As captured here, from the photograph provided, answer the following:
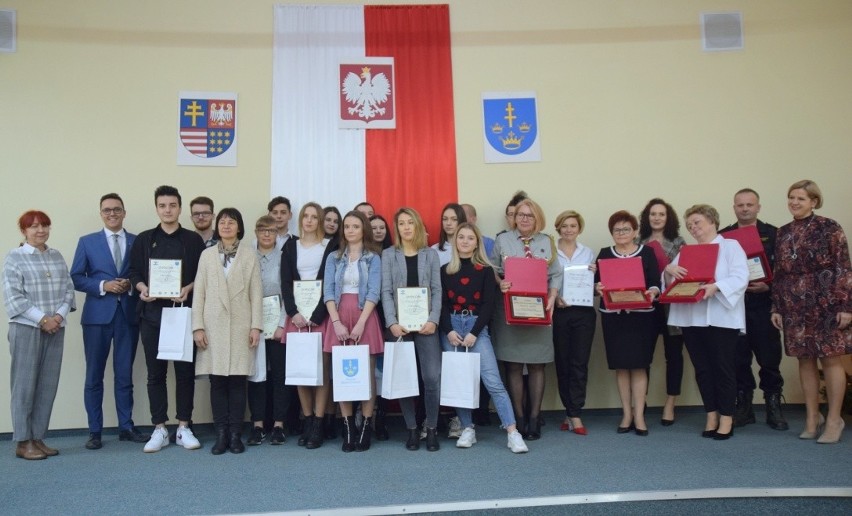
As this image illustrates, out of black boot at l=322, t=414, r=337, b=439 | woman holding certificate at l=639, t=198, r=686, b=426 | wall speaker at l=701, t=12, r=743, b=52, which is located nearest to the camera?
black boot at l=322, t=414, r=337, b=439

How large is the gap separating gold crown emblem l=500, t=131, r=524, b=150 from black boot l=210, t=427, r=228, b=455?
3162mm

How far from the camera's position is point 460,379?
3742 mm

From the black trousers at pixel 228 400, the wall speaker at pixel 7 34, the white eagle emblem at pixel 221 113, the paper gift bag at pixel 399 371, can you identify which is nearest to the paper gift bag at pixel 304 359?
the black trousers at pixel 228 400

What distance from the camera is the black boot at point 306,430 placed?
3.96 m

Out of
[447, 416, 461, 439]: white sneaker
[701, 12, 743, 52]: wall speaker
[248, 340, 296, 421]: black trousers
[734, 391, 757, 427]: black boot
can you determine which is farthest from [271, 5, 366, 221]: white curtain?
[734, 391, 757, 427]: black boot

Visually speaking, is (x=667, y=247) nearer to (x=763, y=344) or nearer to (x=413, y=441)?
(x=763, y=344)

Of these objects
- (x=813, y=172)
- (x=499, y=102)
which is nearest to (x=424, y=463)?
(x=499, y=102)

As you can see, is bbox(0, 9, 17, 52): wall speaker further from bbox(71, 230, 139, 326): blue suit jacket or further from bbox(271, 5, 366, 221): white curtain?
bbox(271, 5, 366, 221): white curtain

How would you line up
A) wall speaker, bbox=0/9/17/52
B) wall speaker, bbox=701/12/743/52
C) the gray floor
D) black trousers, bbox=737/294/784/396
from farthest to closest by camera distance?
wall speaker, bbox=701/12/743/52
wall speaker, bbox=0/9/17/52
black trousers, bbox=737/294/784/396
the gray floor

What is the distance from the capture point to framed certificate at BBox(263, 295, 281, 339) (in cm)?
404

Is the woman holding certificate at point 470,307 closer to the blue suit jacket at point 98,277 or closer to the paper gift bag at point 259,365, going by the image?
the paper gift bag at point 259,365

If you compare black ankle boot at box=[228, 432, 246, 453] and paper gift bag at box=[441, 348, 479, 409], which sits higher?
paper gift bag at box=[441, 348, 479, 409]

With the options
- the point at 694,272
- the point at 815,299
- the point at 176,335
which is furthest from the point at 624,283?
the point at 176,335

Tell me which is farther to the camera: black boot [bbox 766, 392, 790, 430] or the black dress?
black boot [bbox 766, 392, 790, 430]
